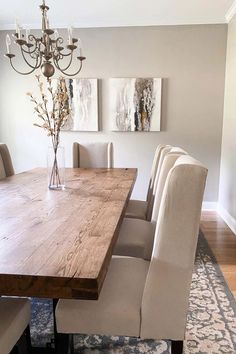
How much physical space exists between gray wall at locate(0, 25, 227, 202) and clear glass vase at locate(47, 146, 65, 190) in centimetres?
207

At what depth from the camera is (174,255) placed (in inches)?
40.7

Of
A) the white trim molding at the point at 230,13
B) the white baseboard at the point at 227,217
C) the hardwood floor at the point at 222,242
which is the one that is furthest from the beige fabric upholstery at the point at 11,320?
the white trim molding at the point at 230,13

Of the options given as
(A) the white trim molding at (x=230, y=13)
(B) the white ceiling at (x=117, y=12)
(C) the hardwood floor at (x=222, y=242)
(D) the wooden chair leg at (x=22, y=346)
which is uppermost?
(B) the white ceiling at (x=117, y=12)

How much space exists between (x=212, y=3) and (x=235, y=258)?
2.81 meters

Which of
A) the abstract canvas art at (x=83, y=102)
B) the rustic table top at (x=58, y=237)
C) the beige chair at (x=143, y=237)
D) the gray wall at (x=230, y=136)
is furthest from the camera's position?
the abstract canvas art at (x=83, y=102)

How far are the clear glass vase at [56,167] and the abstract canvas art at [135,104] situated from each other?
207 centimetres

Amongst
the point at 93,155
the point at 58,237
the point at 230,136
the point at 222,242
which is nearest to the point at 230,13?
the point at 230,136

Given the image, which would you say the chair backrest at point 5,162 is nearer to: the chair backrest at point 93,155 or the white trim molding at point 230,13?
the chair backrest at point 93,155

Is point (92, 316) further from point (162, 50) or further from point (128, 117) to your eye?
point (162, 50)

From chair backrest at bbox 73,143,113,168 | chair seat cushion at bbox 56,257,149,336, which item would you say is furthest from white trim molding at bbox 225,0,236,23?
chair seat cushion at bbox 56,257,149,336

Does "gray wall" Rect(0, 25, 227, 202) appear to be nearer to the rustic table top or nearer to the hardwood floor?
the hardwood floor

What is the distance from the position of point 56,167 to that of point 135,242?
790mm

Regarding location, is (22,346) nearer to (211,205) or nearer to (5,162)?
(5,162)

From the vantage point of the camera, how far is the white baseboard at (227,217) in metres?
3.27
